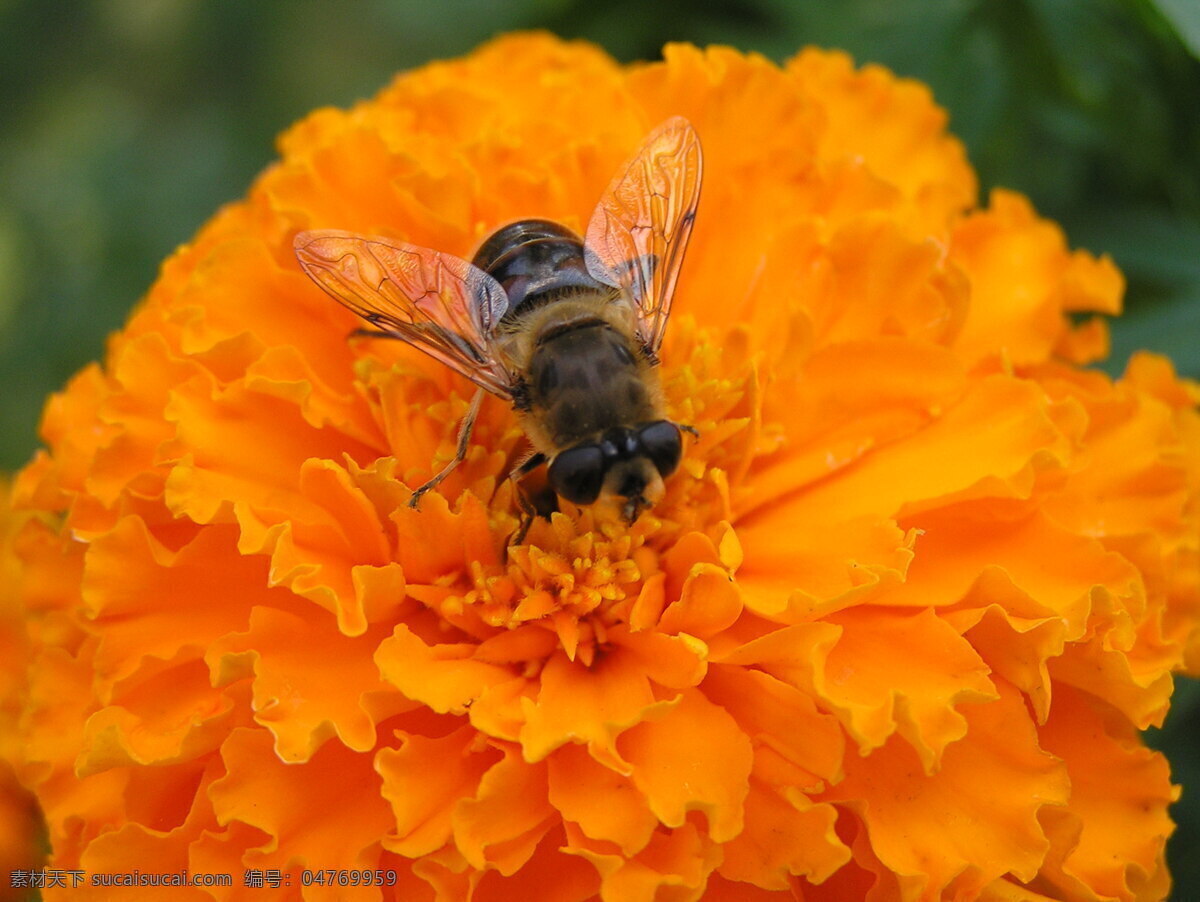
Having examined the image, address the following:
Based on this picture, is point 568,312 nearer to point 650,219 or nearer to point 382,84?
point 650,219

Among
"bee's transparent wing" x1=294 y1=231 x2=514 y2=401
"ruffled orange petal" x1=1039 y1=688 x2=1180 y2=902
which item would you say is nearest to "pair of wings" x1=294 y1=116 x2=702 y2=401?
"bee's transparent wing" x1=294 y1=231 x2=514 y2=401

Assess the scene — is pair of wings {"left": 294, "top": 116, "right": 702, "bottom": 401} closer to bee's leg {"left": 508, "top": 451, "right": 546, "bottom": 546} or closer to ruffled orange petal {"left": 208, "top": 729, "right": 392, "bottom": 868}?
bee's leg {"left": 508, "top": 451, "right": 546, "bottom": 546}

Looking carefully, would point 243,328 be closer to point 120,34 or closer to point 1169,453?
point 1169,453

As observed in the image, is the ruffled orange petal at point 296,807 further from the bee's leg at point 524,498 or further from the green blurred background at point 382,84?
the green blurred background at point 382,84

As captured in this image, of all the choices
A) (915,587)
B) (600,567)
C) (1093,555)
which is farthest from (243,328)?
(1093,555)

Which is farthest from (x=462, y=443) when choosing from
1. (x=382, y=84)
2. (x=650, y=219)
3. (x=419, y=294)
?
(x=382, y=84)

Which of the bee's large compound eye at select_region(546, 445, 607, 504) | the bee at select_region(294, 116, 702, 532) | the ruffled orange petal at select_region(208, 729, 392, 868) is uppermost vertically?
the bee at select_region(294, 116, 702, 532)

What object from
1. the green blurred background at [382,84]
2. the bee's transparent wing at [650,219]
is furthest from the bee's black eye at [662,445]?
the green blurred background at [382,84]
